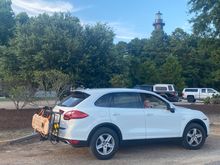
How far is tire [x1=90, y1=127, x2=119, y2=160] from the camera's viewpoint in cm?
807

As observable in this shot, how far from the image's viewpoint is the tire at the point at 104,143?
8.07 meters

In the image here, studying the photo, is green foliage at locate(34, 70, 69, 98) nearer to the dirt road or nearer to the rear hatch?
the dirt road

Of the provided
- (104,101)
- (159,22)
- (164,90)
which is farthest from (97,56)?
(159,22)

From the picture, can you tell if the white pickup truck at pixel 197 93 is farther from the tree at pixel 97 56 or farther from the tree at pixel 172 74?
the tree at pixel 97 56

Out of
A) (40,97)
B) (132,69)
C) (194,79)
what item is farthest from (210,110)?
(194,79)

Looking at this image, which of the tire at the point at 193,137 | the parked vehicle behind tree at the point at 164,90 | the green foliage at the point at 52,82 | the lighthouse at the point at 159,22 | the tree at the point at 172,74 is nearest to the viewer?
the tire at the point at 193,137

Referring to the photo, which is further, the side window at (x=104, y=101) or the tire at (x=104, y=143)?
the side window at (x=104, y=101)

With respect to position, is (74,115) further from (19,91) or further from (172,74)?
(172,74)

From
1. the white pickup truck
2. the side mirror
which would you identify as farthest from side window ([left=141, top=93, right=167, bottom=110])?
the white pickup truck

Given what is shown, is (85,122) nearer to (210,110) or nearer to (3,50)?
(210,110)

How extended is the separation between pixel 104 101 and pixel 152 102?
1.41m

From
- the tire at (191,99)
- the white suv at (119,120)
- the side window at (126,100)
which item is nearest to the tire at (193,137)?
the white suv at (119,120)

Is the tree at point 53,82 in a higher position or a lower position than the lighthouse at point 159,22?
lower

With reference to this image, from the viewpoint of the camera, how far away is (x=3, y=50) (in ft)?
80.4
